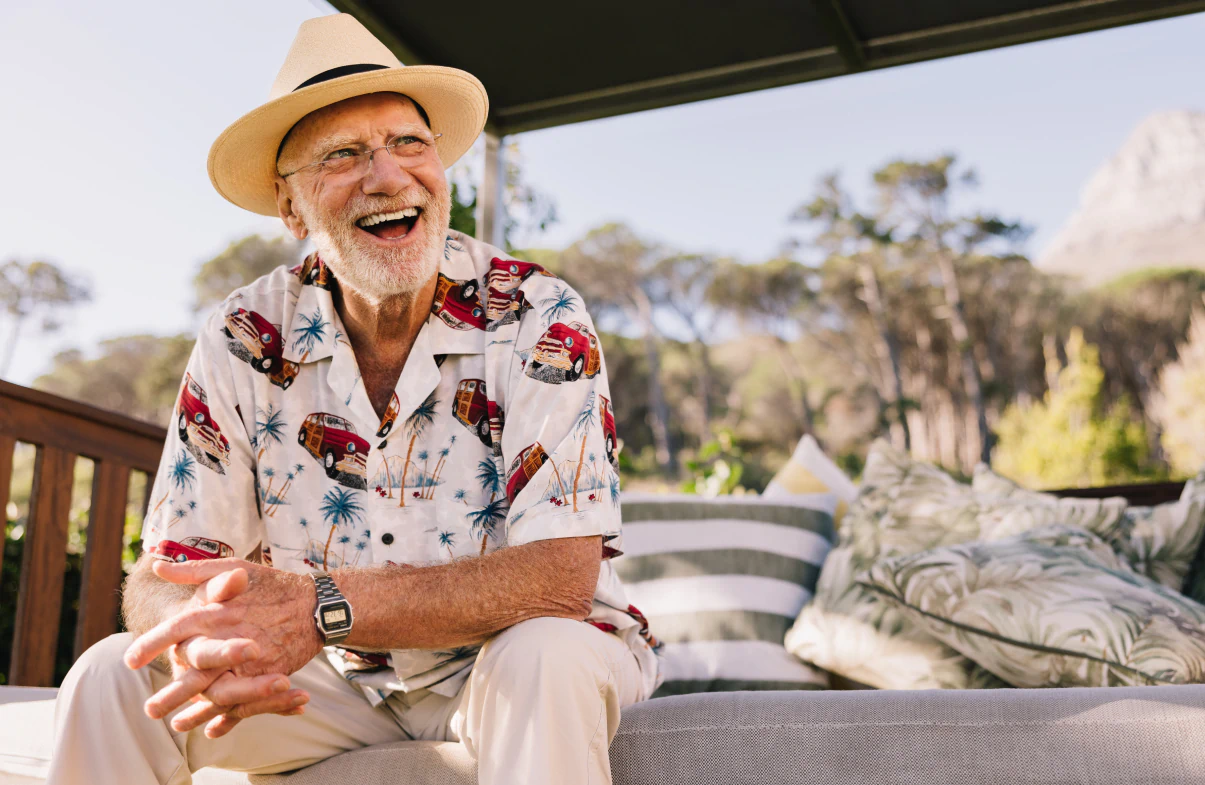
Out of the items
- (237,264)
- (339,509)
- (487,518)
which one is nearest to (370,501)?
(339,509)

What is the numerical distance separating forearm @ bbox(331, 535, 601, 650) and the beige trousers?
5 centimetres

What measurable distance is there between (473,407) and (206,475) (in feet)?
1.43

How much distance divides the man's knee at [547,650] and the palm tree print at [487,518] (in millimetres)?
252

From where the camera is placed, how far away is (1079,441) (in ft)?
28.1

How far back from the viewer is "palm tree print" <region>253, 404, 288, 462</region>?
1.71 meters

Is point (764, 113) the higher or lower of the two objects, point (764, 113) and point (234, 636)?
the higher

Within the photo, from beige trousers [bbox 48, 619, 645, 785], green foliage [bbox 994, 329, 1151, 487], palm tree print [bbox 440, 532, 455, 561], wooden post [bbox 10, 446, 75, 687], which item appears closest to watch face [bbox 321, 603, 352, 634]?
A: beige trousers [bbox 48, 619, 645, 785]

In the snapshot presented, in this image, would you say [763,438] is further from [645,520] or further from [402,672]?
[402,672]

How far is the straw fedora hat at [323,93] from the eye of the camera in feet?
5.70

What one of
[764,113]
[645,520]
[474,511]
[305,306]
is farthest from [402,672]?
[764,113]

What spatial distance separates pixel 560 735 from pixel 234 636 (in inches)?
16.4

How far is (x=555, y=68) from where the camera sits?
10.6 feet

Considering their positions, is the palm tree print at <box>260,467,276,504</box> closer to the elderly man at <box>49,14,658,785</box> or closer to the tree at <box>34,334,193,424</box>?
the elderly man at <box>49,14,658,785</box>

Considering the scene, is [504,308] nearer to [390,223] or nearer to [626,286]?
[390,223]
